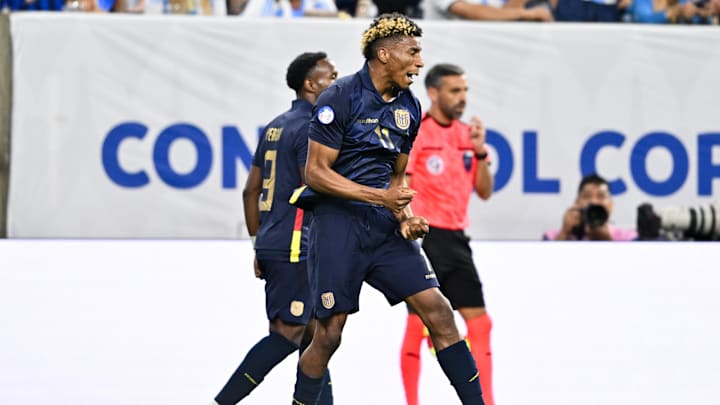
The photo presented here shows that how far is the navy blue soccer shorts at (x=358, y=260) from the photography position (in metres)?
5.30

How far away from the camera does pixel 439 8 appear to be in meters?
9.52

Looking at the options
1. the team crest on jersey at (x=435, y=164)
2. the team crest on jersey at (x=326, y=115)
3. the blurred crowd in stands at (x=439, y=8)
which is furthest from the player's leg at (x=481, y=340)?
the blurred crowd in stands at (x=439, y=8)

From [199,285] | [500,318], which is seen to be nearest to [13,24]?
[199,285]

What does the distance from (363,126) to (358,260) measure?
544mm

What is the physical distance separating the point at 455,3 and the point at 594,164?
1.67 metres

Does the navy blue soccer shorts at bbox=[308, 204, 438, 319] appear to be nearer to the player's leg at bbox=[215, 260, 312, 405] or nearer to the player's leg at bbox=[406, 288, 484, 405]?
the player's leg at bbox=[406, 288, 484, 405]

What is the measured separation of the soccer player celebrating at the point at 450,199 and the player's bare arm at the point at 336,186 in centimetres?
181

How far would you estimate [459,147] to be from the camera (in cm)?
720

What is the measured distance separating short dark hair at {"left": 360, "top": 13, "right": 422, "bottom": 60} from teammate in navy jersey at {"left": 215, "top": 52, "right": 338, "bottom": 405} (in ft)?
2.70

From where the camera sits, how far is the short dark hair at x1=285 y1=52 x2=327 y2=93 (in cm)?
619

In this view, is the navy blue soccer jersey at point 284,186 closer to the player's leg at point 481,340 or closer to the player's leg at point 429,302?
the player's leg at point 429,302

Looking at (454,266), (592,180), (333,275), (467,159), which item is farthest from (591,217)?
(333,275)

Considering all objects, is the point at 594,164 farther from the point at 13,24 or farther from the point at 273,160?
the point at 13,24

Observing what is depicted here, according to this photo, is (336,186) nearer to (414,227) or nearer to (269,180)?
(414,227)
